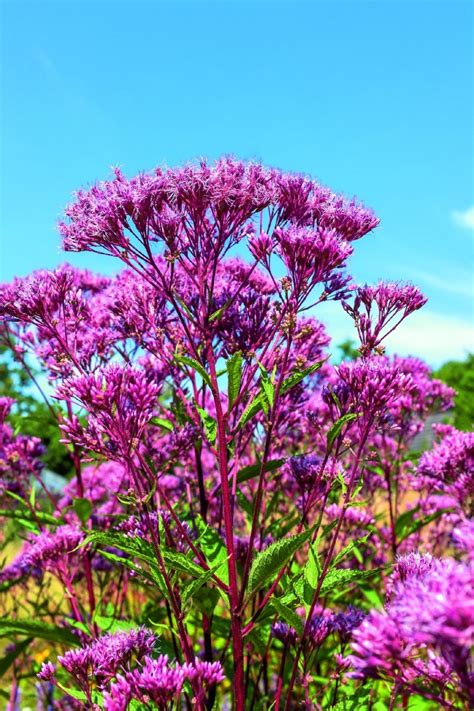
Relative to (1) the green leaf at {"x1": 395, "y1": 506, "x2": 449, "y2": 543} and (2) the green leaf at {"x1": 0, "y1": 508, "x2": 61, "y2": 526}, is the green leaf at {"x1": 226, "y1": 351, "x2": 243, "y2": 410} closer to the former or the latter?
(2) the green leaf at {"x1": 0, "y1": 508, "x2": 61, "y2": 526}

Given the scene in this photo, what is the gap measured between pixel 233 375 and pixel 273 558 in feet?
2.23

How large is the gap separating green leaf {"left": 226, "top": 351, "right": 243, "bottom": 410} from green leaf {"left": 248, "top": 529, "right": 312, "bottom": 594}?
56 centimetres

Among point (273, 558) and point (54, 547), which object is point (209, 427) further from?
point (54, 547)

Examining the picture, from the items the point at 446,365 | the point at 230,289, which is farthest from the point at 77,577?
the point at 446,365

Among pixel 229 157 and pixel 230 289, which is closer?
pixel 229 157

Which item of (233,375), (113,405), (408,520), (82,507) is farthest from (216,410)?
(408,520)

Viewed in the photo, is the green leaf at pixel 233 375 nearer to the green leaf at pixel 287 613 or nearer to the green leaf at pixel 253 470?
the green leaf at pixel 253 470

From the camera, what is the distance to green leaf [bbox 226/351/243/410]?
247 centimetres

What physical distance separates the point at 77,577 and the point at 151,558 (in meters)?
3.19

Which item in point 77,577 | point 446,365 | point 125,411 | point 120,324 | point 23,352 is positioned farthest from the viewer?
point 446,365

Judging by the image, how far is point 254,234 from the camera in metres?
2.96

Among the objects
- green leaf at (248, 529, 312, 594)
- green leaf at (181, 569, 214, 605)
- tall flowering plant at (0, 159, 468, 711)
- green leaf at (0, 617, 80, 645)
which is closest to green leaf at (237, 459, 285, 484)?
tall flowering plant at (0, 159, 468, 711)

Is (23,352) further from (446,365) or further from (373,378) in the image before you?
(446,365)

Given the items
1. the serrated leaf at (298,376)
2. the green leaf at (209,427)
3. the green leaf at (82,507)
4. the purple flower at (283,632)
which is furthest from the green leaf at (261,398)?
the green leaf at (82,507)
